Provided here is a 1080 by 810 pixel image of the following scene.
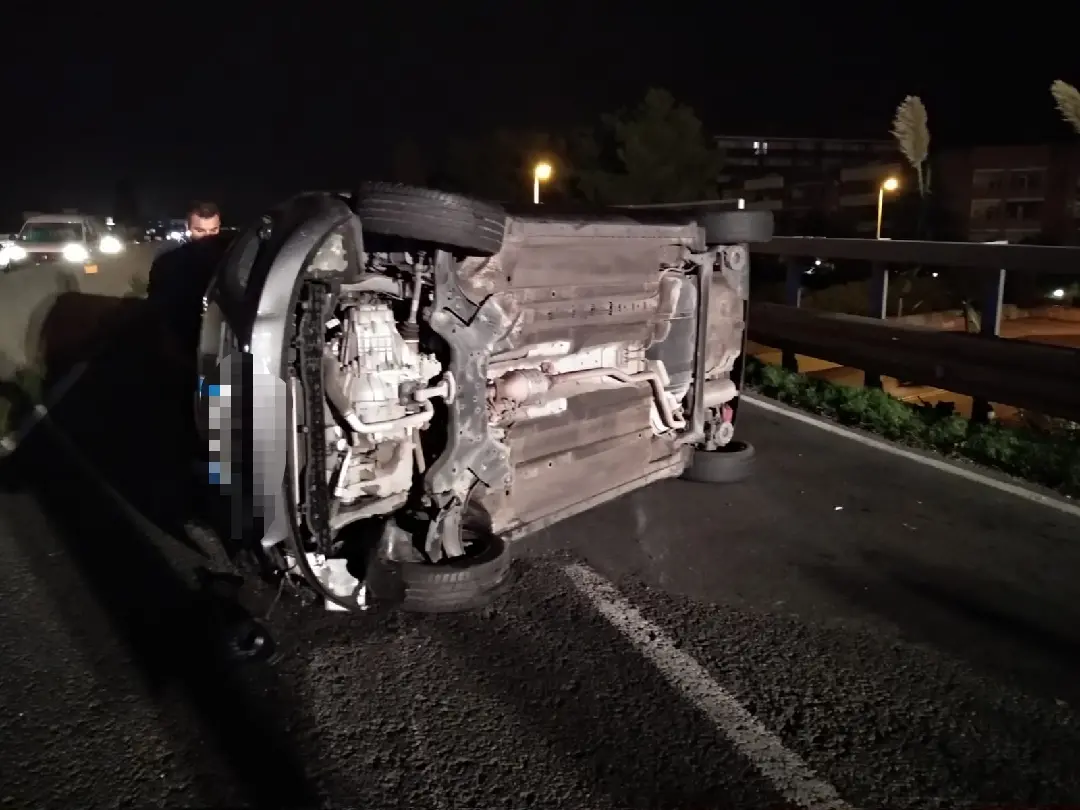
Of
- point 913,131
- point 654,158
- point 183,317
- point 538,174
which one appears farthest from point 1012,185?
point 183,317

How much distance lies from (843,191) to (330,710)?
46.0 metres

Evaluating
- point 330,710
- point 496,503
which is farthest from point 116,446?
point 330,710

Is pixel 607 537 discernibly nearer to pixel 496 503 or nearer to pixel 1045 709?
pixel 496 503

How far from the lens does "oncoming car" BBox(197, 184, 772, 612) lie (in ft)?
11.6

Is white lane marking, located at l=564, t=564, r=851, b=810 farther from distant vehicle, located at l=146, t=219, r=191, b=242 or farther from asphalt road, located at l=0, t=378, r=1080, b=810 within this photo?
distant vehicle, located at l=146, t=219, r=191, b=242

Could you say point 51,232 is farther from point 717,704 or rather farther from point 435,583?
point 717,704

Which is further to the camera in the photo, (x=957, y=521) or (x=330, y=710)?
(x=957, y=521)

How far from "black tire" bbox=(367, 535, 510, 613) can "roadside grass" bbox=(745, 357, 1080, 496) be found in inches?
156

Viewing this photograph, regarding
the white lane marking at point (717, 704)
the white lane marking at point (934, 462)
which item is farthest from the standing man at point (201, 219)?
the white lane marking at point (934, 462)


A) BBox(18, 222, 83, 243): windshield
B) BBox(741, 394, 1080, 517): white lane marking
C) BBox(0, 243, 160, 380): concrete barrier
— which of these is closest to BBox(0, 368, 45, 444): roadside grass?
BBox(0, 243, 160, 380): concrete barrier

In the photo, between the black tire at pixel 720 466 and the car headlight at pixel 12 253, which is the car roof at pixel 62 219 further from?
the black tire at pixel 720 466

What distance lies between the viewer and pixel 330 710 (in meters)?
3.25

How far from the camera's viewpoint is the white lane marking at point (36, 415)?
268 inches

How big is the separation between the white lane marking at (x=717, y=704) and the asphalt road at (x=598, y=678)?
1 cm
